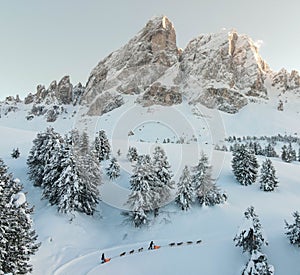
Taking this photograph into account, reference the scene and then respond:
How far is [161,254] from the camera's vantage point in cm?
2403

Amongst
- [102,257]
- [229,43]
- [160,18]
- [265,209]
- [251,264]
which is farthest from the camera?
[160,18]

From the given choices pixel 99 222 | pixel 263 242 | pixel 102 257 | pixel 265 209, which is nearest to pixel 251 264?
pixel 263 242

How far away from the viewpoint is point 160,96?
15938 centimetres

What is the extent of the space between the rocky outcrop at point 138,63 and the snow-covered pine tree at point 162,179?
13315 centimetres

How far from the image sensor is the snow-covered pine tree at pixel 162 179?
3216 centimetres

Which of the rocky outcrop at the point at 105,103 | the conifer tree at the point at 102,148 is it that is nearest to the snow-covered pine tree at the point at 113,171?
the conifer tree at the point at 102,148

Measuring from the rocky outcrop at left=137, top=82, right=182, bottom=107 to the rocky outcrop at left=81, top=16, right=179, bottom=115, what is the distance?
29.1ft

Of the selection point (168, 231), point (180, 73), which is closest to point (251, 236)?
point (168, 231)

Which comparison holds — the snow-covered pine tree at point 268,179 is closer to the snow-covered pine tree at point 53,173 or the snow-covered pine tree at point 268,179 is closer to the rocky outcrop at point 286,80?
the snow-covered pine tree at point 53,173

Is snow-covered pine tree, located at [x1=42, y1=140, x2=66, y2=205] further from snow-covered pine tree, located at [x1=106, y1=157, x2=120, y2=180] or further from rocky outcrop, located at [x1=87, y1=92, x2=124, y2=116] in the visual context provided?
rocky outcrop, located at [x1=87, y1=92, x2=124, y2=116]

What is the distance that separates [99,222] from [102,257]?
884 cm

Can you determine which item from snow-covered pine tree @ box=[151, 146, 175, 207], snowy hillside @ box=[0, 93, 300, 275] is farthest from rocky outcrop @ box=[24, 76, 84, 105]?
snow-covered pine tree @ box=[151, 146, 175, 207]

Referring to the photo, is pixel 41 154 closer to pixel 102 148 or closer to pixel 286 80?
pixel 102 148

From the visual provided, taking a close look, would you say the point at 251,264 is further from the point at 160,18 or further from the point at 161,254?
the point at 160,18
